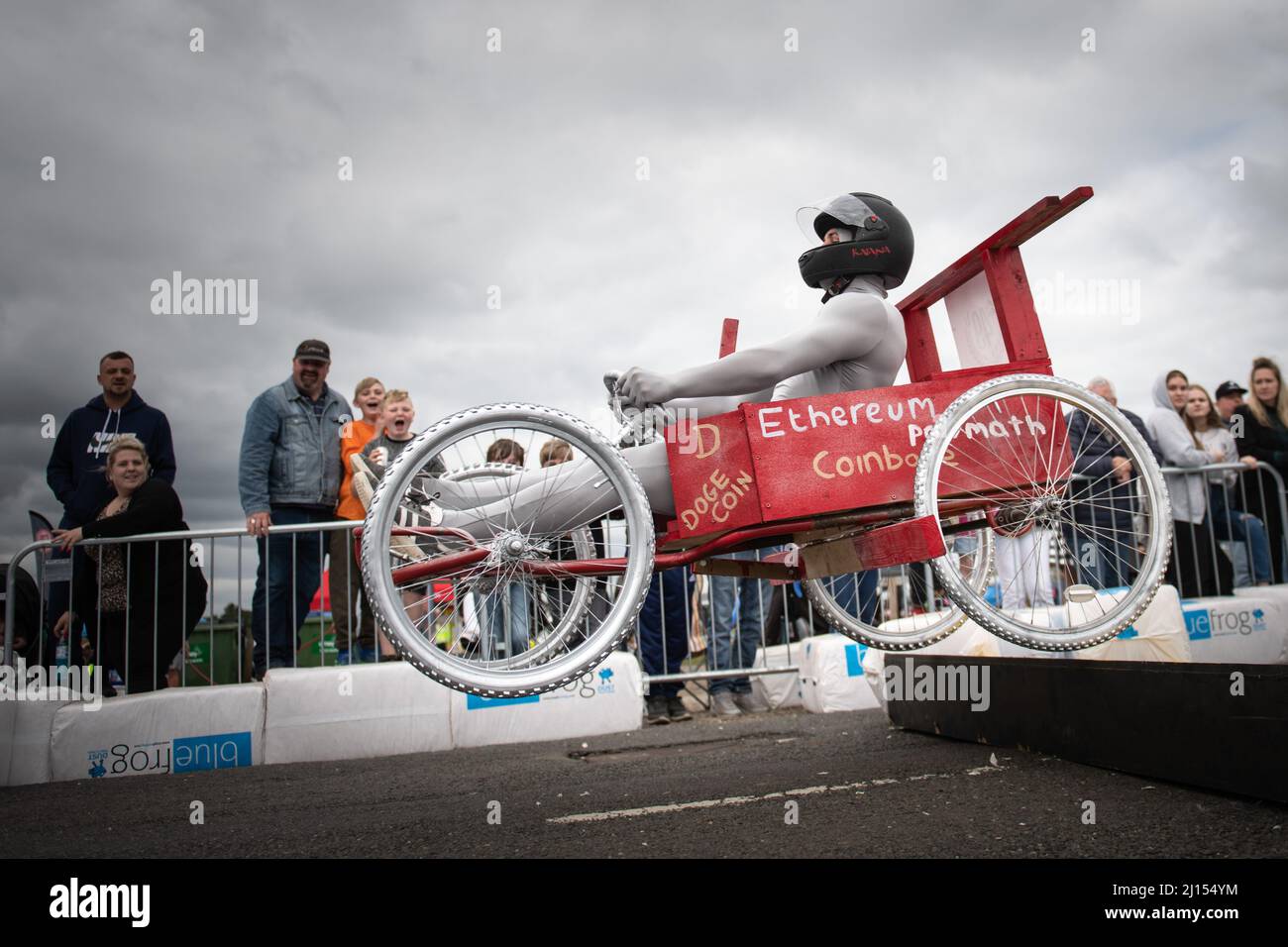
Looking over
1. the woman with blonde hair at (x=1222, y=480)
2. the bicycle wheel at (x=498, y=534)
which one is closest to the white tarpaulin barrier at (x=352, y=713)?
the bicycle wheel at (x=498, y=534)

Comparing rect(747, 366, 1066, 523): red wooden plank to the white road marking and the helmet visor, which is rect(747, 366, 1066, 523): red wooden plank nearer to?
the helmet visor

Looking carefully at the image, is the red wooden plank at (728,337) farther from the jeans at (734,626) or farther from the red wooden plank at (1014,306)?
the jeans at (734,626)

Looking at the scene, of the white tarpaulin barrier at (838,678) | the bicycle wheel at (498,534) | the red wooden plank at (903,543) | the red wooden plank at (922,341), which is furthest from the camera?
the white tarpaulin barrier at (838,678)

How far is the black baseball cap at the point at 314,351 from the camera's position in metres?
7.47

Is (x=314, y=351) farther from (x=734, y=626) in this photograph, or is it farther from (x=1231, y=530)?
(x=1231, y=530)

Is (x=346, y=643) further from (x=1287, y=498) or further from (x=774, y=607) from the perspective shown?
(x=1287, y=498)

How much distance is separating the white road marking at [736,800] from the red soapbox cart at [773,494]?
2.39 ft

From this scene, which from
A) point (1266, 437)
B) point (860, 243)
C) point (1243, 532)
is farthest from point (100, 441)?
point (1266, 437)

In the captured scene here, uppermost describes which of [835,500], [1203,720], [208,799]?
[835,500]

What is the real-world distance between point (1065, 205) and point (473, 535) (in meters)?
2.64

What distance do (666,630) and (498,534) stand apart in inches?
184

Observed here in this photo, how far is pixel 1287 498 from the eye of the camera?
8938 mm

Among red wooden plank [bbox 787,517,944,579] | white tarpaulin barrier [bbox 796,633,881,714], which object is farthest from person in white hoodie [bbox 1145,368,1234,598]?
red wooden plank [bbox 787,517,944,579]
